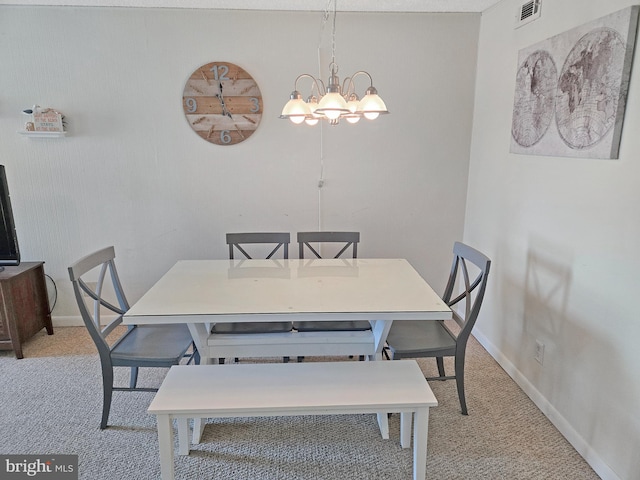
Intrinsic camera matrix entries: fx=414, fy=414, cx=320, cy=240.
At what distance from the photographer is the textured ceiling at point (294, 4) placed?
110 inches

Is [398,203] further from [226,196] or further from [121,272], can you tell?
[121,272]

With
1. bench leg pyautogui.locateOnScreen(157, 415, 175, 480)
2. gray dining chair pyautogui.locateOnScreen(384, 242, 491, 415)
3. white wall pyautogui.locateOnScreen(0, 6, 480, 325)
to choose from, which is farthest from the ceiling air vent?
bench leg pyautogui.locateOnScreen(157, 415, 175, 480)

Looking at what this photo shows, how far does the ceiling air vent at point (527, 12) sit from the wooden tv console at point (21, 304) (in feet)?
12.0

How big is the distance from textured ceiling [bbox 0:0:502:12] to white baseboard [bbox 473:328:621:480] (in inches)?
94.1

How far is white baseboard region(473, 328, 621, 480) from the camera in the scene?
1875mm

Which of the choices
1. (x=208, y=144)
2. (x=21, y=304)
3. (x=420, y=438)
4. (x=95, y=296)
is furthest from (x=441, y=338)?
(x=21, y=304)

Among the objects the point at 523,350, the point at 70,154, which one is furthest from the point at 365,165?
the point at 70,154

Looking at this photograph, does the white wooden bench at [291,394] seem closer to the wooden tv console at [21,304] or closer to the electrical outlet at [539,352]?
the electrical outlet at [539,352]

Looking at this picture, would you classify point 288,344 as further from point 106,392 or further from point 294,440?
point 106,392

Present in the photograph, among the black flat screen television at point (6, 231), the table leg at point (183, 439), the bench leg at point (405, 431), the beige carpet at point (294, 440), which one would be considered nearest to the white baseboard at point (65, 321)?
the black flat screen television at point (6, 231)

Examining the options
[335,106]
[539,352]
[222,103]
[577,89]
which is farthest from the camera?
[222,103]

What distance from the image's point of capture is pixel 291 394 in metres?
1.76

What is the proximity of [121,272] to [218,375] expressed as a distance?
1848 mm

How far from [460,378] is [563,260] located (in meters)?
0.83
